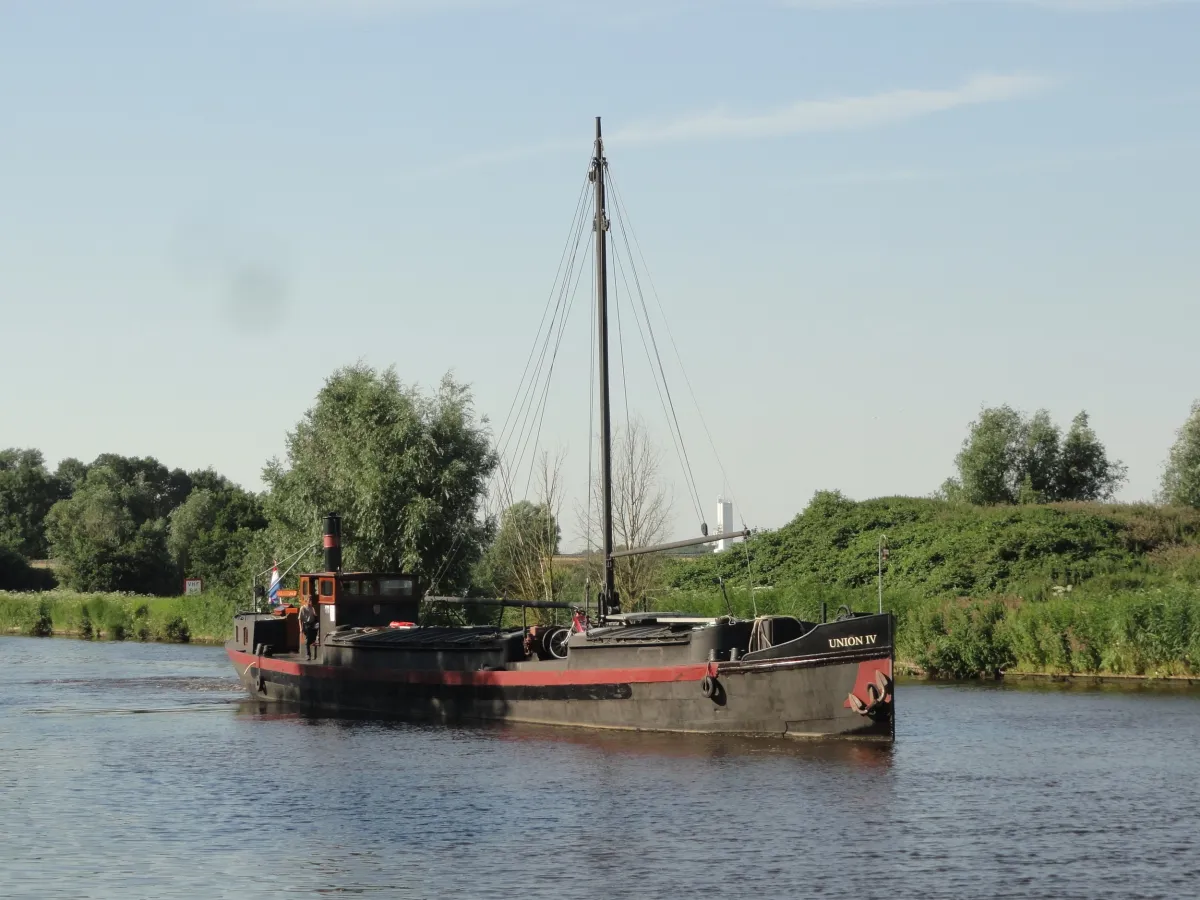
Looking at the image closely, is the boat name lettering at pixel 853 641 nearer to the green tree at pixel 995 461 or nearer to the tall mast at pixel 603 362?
the tall mast at pixel 603 362

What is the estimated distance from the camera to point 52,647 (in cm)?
7138

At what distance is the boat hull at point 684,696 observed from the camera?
29.7m

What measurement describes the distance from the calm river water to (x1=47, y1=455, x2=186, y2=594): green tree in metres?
68.9

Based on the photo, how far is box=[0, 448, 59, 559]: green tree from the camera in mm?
148875

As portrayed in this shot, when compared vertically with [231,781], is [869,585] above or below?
above

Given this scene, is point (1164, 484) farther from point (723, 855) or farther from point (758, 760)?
point (723, 855)

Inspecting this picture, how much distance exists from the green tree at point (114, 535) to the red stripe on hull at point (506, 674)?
63704 mm

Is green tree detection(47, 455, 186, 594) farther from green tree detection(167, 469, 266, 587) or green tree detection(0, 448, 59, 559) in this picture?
green tree detection(0, 448, 59, 559)

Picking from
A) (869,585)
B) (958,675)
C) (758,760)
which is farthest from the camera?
(869,585)

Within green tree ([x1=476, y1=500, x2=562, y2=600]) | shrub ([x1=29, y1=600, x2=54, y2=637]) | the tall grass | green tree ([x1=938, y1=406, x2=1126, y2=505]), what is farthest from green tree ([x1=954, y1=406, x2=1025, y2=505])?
shrub ([x1=29, y1=600, x2=54, y2=637])

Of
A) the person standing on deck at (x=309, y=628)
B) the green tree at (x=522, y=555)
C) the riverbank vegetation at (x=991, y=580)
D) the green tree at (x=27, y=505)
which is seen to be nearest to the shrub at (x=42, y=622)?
the green tree at (x=522, y=555)

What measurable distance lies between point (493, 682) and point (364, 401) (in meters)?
33.0

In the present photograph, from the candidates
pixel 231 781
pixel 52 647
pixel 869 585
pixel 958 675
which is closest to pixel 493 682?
pixel 231 781

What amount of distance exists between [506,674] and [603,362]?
7.87 metres
